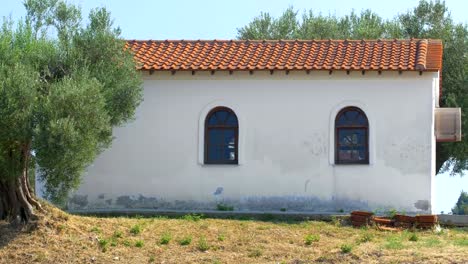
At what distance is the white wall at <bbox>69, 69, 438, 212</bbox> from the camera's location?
23672 mm

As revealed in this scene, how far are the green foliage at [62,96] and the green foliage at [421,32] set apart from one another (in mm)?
14145

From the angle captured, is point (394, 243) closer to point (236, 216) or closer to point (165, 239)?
point (165, 239)

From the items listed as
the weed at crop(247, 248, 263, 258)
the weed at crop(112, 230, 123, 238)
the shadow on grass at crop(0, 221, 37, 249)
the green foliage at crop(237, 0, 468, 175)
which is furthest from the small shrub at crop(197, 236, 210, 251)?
the green foliage at crop(237, 0, 468, 175)

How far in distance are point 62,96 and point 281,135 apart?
735cm

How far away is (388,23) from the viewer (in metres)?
37.7

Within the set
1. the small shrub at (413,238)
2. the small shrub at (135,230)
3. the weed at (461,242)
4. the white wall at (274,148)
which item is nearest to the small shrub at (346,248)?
the small shrub at (413,238)

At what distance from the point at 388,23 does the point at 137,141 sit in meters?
16.2

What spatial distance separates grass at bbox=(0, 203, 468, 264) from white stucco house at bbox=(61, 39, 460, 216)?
3.04 meters

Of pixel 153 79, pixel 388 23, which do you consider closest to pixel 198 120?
pixel 153 79

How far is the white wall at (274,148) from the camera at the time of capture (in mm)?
23672

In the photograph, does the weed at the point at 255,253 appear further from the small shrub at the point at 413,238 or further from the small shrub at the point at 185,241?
the small shrub at the point at 413,238

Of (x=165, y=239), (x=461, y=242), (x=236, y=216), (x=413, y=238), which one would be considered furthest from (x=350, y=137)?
(x=165, y=239)

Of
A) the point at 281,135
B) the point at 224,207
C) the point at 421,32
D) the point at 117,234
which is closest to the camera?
the point at 117,234

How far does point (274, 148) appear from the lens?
2425 centimetres
